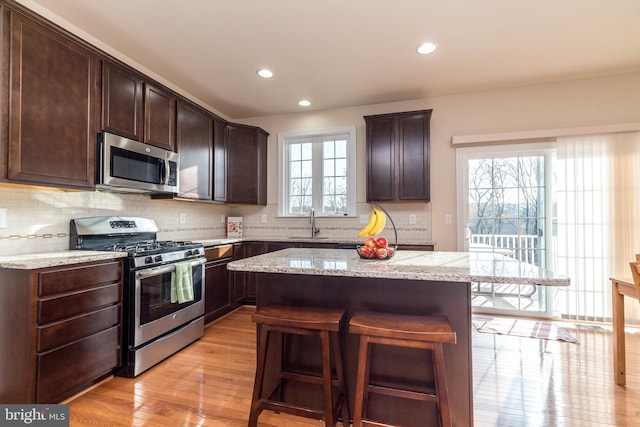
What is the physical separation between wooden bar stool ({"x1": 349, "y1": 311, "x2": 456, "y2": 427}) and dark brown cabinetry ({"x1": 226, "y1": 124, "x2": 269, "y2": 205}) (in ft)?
9.52

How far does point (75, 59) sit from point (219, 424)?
255 cm

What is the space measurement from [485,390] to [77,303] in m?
2.69

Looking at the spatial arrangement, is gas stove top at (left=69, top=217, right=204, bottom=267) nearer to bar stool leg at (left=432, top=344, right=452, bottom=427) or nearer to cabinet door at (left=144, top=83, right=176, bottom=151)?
cabinet door at (left=144, top=83, right=176, bottom=151)

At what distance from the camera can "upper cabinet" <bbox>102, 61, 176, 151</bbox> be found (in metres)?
2.33

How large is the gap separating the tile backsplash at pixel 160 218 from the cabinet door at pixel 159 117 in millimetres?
612

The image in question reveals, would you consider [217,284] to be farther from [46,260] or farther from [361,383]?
[361,383]

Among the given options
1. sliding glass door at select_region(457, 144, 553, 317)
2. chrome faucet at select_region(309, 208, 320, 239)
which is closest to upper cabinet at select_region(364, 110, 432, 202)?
sliding glass door at select_region(457, 144, 553, 317)

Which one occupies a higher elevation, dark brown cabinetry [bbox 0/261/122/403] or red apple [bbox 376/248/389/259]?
red apple [bbox 376/248/389/259]

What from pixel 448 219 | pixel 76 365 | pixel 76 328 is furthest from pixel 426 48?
pixel 76 365

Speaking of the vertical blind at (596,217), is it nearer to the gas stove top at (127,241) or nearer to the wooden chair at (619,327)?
the wooden chair at (619,327)

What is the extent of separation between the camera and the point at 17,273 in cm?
172

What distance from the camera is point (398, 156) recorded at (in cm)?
360

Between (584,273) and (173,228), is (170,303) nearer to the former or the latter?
(173,228)

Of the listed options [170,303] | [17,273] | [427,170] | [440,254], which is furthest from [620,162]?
[17,273]
